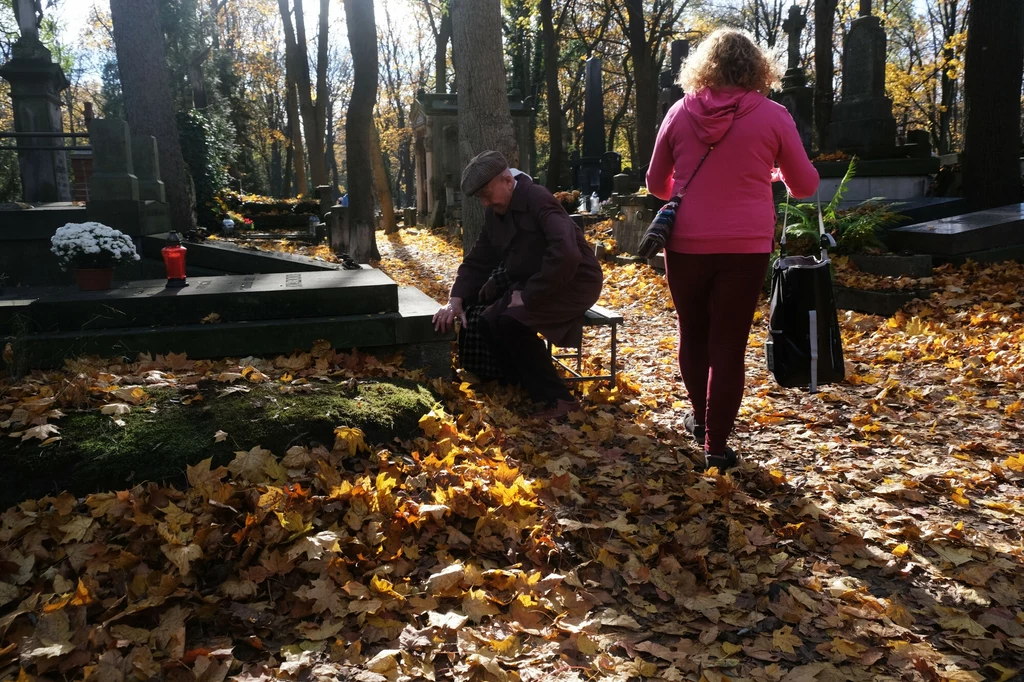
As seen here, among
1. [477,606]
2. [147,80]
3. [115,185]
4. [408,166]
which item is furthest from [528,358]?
[408,166]

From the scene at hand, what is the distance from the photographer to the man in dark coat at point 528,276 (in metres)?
4.72

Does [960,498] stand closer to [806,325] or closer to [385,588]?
[806,325]

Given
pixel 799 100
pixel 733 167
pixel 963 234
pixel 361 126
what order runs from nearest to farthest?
pixel 733 167
pixel 963 234
pixel 361 126
pixel 799 100

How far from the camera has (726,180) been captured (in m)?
3.72

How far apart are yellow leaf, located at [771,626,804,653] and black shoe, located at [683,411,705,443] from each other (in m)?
1.75

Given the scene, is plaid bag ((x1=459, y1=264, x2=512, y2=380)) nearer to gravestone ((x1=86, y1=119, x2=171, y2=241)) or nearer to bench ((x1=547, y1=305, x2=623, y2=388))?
bench ((x1=547, y1=305, x2=623, y2=388))

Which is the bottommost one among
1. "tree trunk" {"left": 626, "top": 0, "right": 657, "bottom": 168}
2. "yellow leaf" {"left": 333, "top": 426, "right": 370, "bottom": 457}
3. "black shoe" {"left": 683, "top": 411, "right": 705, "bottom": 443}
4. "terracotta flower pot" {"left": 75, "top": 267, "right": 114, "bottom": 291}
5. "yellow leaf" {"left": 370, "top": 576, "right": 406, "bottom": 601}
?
"yellow leaf" {"left": 370, "top": 576, "right": 406, "bottom": 601}

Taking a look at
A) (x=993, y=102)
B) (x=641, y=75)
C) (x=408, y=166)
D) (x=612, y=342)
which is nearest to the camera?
(x=612, y=342)

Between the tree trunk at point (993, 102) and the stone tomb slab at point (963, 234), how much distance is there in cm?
97

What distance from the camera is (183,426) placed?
11.8ft

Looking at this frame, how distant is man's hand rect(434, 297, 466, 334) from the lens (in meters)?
5.10

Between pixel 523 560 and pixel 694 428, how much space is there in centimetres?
169

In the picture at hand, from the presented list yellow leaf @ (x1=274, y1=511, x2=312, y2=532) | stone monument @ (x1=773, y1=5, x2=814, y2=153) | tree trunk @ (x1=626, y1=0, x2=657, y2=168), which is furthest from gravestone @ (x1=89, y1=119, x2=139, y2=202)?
tree trunk @ (x1=626, y1=0, x2=657, y2=168)

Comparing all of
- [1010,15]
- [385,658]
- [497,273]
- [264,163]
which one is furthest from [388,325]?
[264,163]
